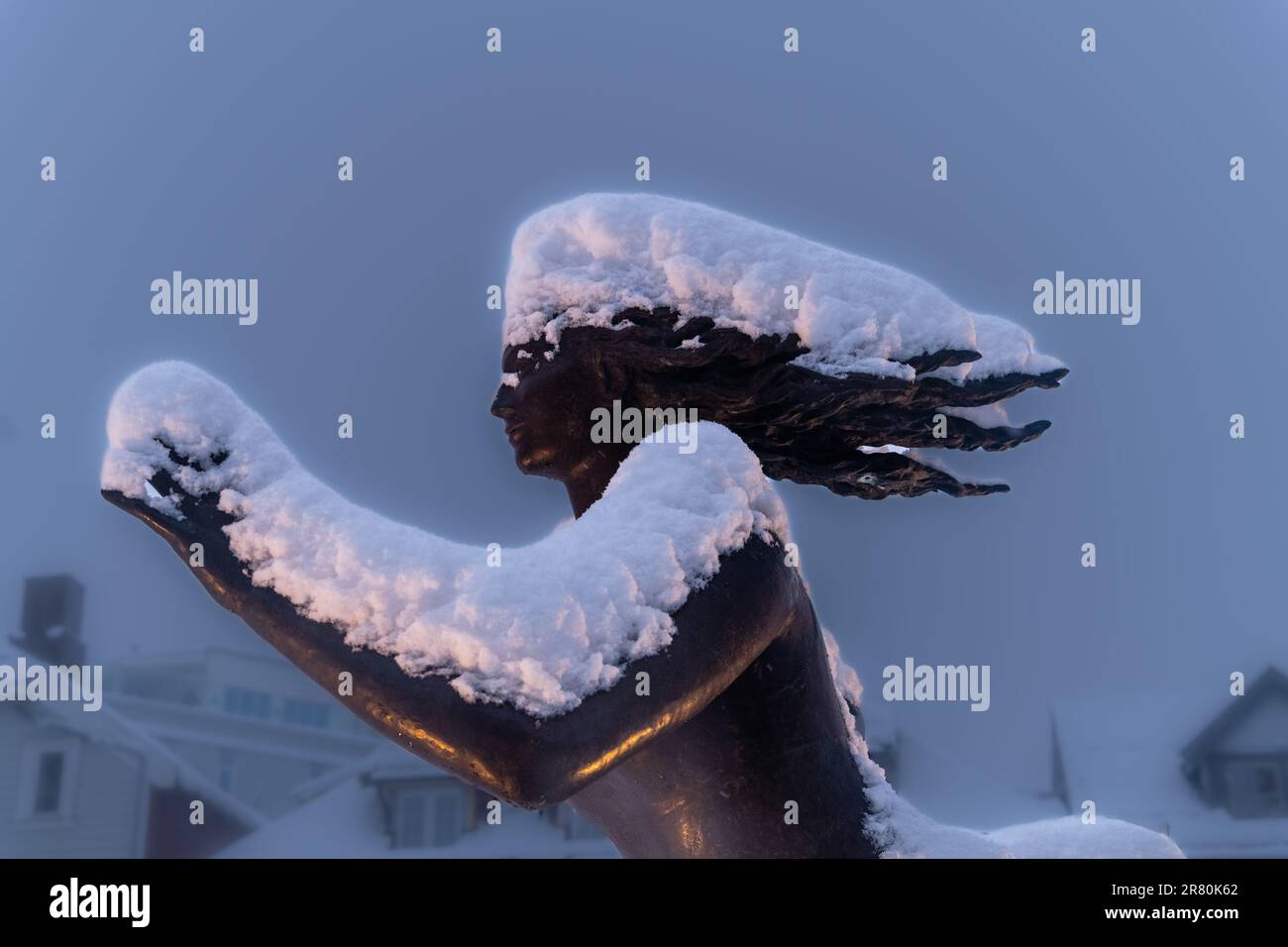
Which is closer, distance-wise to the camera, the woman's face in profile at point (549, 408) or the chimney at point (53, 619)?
the woman's face in profile at point (549, 408)

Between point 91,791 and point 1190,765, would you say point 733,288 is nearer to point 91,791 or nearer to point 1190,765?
point 1190,765

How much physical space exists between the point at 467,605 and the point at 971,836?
145cm

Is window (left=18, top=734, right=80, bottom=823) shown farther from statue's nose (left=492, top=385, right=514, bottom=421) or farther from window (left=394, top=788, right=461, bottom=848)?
statue's nose (left=492, top=385, right=514, bottom=421)

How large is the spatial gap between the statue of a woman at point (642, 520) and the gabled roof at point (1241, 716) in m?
15.1

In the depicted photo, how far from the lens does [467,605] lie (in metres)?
2.11

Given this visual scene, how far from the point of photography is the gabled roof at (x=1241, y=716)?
16.5 metres

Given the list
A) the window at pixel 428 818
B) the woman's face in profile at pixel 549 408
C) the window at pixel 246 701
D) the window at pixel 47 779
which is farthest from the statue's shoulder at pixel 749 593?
the window at pixel 246 701

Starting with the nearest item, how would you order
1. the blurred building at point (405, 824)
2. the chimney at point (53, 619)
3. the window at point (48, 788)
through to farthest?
the blurred building at point (405, 824), the window at point (48, 788), the chimney at point (53, 619)

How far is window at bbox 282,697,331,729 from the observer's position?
79.0 ft

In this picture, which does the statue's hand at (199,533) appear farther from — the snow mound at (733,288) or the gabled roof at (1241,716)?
the gabled roof at (1241,716)

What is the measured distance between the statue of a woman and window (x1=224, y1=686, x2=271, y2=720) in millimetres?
21917

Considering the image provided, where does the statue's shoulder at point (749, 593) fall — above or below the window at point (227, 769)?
above
